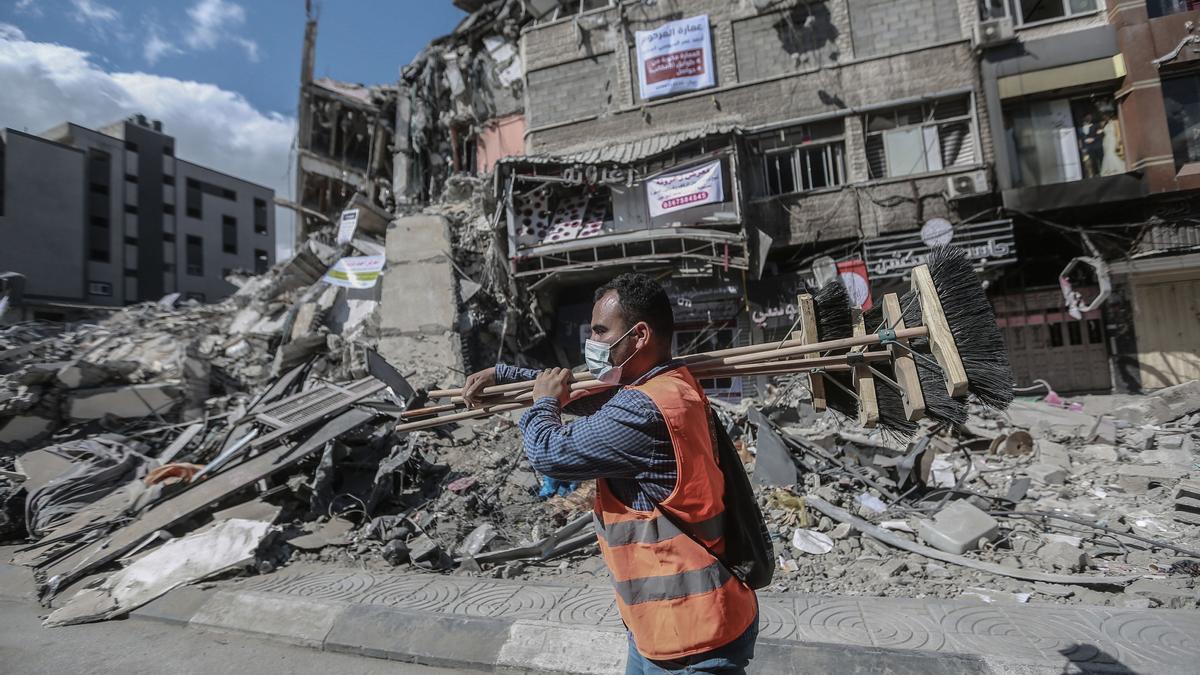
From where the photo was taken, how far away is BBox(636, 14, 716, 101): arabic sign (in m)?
13.0

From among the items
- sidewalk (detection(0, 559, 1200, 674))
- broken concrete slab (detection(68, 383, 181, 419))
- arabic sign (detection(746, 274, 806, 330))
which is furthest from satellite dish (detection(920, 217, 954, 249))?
broken concrete slab (detection(68, 383, 181, 419))

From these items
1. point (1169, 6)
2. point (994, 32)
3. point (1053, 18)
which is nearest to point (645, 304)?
point (994, 32)

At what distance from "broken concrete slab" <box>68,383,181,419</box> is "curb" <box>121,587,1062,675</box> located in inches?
245

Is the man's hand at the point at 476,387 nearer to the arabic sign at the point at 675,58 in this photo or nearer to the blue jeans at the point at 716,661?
the blue jeans at the point at 716,661

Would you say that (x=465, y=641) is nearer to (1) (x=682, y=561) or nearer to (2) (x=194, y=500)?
(1) (x=682, y=561)

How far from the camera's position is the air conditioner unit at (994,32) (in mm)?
11000

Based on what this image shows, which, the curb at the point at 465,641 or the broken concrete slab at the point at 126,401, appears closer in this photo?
the curb at the point at 465,641

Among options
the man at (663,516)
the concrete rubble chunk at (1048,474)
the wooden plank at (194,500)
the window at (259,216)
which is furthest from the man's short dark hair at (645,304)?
the window at (259,216)

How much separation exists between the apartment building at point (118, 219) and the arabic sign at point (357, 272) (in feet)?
59.0

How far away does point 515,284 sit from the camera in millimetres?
12867

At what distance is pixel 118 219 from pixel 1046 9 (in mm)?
44590

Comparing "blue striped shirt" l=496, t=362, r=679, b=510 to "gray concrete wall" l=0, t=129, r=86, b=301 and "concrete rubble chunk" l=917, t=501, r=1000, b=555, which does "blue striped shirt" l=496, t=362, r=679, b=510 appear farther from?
"gray concrete wall" l=0, t=129, r=86, b=301

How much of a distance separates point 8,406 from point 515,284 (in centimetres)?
851

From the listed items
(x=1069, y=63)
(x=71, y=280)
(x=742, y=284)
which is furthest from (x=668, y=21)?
(x=71, y=280)
